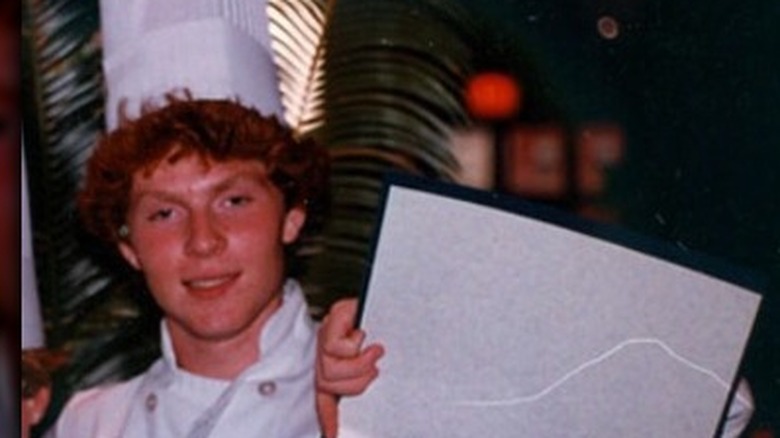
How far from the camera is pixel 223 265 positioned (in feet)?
3.20

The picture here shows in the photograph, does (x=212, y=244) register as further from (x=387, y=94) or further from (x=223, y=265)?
(x=387, y=94)

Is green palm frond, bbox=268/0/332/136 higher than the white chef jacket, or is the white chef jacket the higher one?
green palm frond, bbox=268/0/332/136

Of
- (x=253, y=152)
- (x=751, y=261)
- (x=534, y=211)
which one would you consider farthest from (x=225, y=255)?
(x=751, y=261)

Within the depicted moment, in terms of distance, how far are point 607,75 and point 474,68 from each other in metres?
0.10

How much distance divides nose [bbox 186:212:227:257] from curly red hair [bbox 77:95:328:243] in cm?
5

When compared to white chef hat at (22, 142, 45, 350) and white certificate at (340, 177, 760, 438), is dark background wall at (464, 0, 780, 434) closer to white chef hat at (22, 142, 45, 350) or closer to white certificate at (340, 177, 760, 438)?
white certificate at (340, 177, 760, 438)

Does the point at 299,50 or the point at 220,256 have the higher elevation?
the point at 299,50

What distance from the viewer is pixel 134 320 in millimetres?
1021

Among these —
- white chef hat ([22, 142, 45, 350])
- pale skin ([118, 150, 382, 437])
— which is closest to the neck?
pale skin ([118, 150, 382, 437])

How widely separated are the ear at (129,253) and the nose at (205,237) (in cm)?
6

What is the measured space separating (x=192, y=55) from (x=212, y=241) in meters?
0.15

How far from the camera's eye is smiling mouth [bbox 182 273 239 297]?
98 cm

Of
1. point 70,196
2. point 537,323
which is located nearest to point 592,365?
point 537,323

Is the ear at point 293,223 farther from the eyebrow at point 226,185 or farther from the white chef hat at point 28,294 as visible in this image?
the white chef hat at point 28,294
